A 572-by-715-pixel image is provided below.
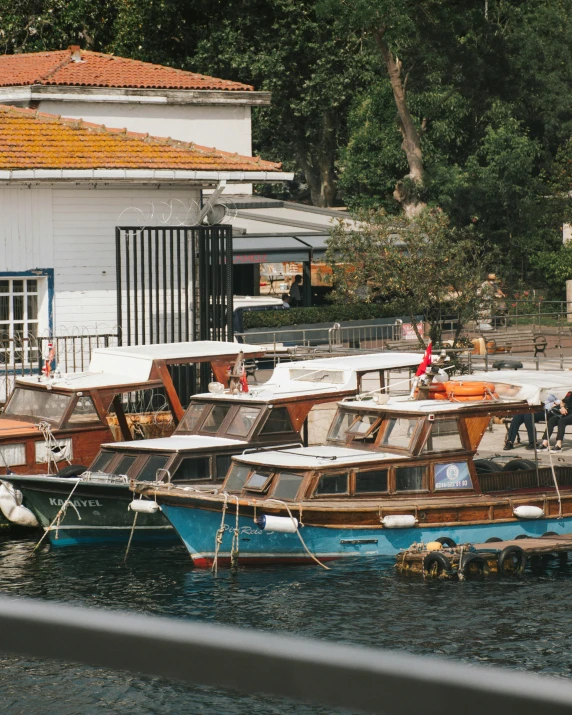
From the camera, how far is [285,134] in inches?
2229

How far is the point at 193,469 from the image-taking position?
60.1 ft

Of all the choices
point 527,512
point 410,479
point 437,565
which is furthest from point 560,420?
point 437,565

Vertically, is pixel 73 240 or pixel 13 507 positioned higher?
pixel 73 240

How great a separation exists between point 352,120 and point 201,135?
1856cm

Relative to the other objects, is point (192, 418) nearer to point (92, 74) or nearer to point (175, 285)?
point (175, 285)

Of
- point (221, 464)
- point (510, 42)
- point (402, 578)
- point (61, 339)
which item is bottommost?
point (402, 578)

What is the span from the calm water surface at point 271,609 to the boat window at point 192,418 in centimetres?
221

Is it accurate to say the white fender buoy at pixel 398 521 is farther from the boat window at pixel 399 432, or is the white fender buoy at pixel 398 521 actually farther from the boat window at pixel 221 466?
the boat window at pixel 221 466

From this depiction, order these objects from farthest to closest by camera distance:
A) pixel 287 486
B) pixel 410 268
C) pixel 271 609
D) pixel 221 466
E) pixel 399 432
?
pixel 410 268 → pixel 221 466 → pixel 399 432 → pixel 287 486 → pixel 271 609

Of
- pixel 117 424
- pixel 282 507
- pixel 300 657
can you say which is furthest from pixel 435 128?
pixel 300 657

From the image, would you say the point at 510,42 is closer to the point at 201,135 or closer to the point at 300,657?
the point at 201,135

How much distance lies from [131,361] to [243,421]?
2.92 m

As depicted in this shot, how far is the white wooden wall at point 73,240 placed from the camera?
22.9 meters

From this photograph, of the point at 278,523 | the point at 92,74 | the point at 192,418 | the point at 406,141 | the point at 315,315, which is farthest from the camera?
the point at 406,141
